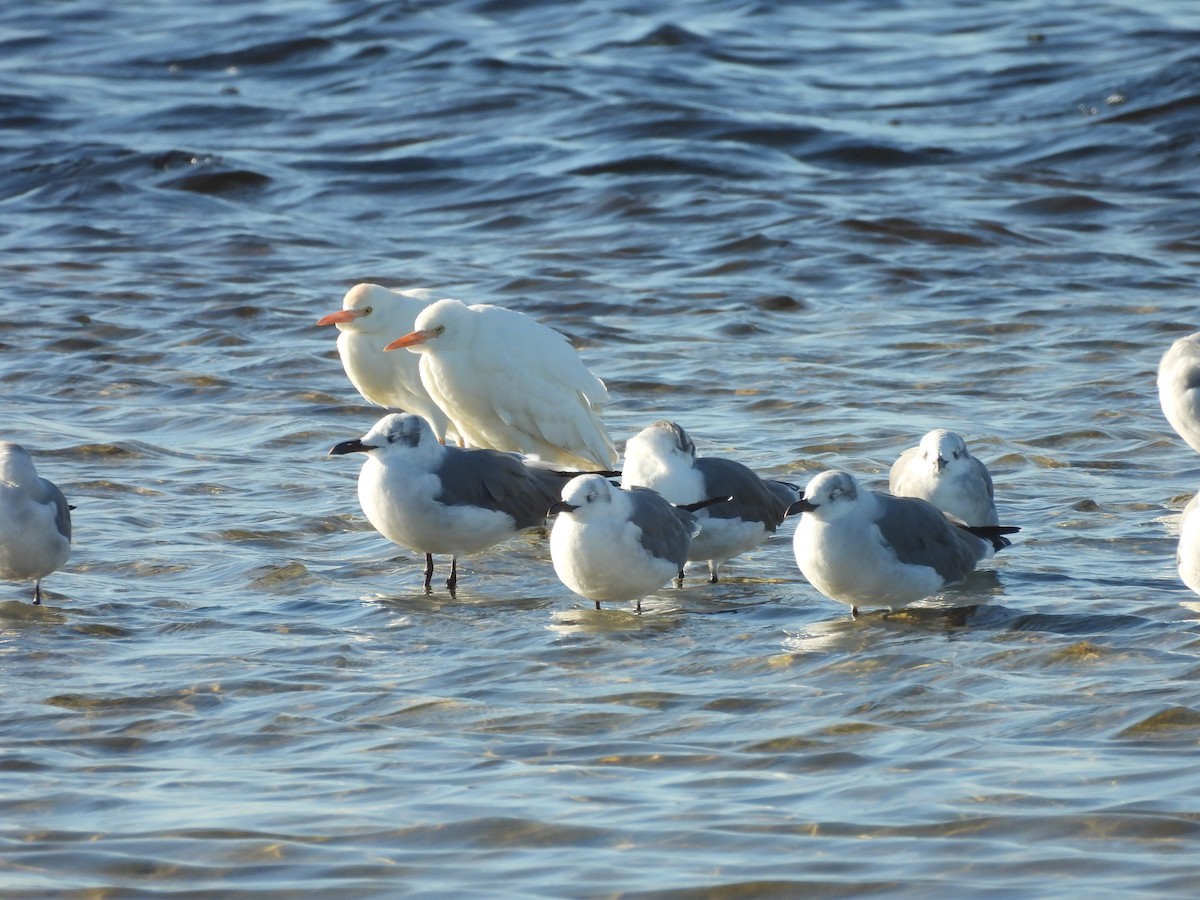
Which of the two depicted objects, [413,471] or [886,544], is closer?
[886,544]

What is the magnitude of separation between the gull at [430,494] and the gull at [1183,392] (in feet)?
10.7

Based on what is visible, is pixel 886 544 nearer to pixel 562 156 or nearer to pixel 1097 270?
pixel 1097 270

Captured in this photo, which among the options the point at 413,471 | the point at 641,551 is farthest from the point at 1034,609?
the point at 413,471

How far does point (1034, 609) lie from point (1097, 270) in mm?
7625

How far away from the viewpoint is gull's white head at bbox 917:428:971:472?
Answer: 25.8ft

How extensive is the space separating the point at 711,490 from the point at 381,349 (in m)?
2.78

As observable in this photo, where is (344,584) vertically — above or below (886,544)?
below

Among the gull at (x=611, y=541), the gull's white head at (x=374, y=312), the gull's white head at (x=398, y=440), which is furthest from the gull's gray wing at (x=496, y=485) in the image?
the gull's white head at (x=374, y=312)

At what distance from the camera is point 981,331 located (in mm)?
12562

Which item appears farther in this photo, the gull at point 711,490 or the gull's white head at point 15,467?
the gull at point 711,490

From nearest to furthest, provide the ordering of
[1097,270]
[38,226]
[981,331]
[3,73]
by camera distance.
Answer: [981,331] < [1097,270] < [38,226] < [3,73]

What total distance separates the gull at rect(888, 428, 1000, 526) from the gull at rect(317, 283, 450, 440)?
2964 mm

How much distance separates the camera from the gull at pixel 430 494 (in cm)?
752

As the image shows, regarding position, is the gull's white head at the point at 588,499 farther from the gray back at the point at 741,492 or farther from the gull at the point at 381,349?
the gull at the point at 381,349
